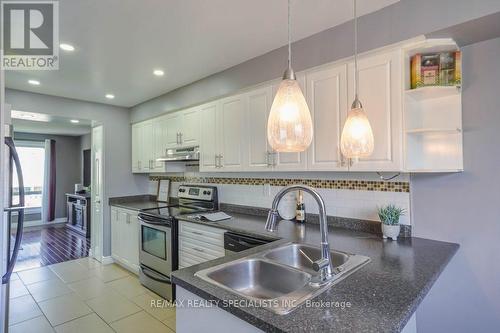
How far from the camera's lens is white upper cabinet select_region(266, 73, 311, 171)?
2.29 metres

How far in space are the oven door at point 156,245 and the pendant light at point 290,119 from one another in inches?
84.0

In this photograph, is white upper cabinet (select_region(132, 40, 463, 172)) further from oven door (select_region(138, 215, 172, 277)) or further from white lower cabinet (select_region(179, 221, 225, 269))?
oven door (select_region(138, 215, 172, 277))

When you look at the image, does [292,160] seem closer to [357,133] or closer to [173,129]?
[357,133]

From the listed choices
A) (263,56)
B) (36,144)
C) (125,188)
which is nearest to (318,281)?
(263,56)

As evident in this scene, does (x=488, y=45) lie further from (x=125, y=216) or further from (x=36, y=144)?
(x=36, y=144)

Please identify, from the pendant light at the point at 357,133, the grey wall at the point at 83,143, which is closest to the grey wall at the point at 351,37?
the pendant light at the point at 357,133

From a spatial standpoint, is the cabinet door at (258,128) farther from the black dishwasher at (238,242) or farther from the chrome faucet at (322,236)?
the chrome faucet at (322,236)

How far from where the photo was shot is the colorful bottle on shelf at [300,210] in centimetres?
255

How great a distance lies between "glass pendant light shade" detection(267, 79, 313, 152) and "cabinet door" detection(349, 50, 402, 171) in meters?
0.88

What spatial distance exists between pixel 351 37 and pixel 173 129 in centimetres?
249

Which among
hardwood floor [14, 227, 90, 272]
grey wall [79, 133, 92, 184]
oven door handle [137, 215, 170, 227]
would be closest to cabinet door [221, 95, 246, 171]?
oven door handle [137, 215, 170, 227]

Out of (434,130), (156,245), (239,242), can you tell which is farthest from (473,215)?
(156,245)

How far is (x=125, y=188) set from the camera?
4484 mm

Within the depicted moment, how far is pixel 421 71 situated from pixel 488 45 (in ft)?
1.41
